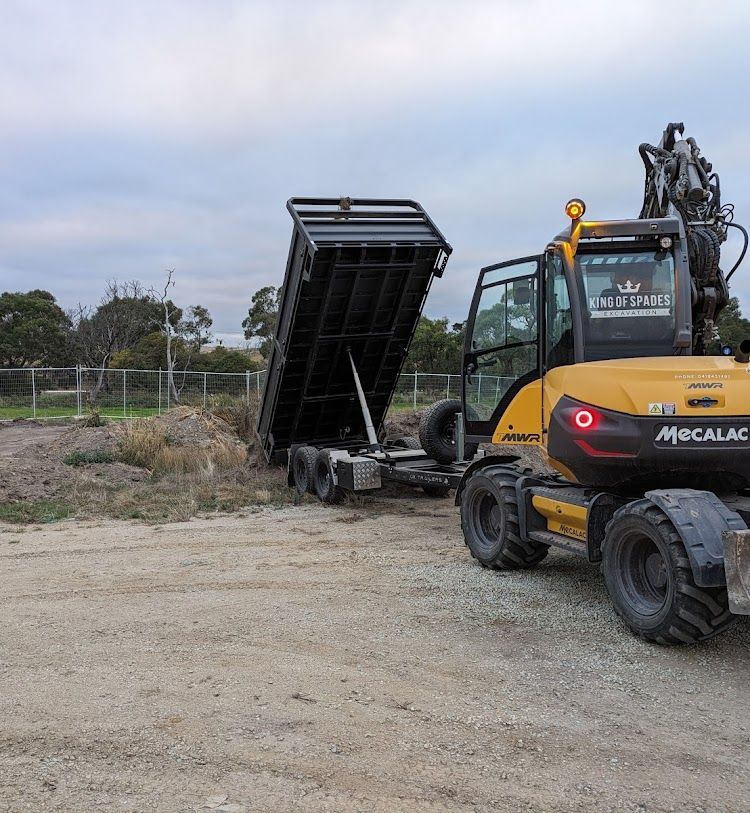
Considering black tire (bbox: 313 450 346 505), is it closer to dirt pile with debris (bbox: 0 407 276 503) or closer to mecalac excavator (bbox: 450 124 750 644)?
dirt pile with debris (bbox: 0 407 276 503)

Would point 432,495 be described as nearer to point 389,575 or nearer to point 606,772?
point 389,575

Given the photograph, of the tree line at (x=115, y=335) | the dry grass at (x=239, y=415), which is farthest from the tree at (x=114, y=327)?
the dry grass at (x=239, y=415)

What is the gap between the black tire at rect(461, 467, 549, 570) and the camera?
6.85m

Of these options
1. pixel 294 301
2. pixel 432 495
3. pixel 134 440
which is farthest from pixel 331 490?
pixel 134 440

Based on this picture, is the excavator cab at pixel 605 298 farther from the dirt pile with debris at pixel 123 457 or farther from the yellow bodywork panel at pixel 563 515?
the dirt pile with debris at pixel 123 457

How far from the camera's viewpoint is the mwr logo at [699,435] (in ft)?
17.2

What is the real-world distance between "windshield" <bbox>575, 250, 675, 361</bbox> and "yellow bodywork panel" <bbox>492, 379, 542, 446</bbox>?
640 millimetres

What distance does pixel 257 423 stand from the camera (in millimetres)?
12633

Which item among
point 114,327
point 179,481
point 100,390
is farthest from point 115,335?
point 179,481

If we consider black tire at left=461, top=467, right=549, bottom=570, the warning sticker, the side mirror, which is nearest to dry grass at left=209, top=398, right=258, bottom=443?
black tire at left=461, top=467, right=549, bottom=570

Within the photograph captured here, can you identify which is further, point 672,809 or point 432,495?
point 432,495

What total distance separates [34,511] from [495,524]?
6.53 m

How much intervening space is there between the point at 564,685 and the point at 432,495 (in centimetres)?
705

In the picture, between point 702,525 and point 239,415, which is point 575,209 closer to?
point 702,525
